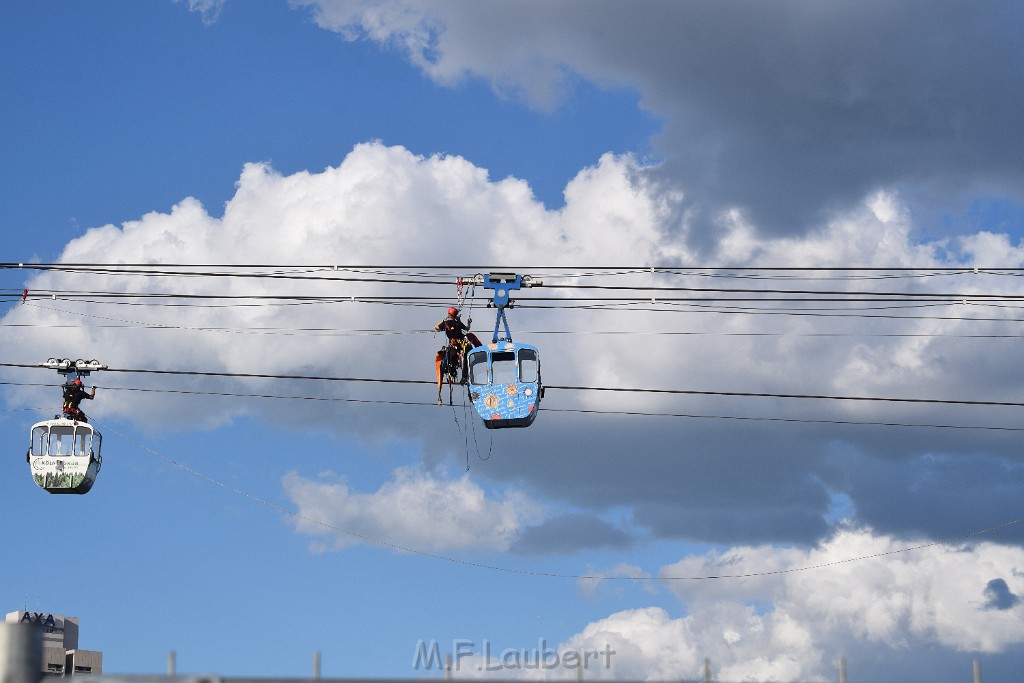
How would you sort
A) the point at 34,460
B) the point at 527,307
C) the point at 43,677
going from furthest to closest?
the point at 34,460, the point at 527,307, the point at 43,677

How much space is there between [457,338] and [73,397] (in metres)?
15.4

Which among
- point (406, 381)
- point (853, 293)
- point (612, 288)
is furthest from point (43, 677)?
point (853, 293)

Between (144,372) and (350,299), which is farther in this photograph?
(350,299)

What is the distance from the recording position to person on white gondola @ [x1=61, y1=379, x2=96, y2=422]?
5197 cm

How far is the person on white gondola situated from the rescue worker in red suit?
14.0m

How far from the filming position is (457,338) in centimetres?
4669

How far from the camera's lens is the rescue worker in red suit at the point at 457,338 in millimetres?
46531

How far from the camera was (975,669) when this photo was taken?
103 feet

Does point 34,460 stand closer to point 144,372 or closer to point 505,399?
point 144,372

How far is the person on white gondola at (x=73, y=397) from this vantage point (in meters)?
52.0

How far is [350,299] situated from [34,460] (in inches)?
613

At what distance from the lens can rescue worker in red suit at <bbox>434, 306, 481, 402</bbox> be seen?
46531 millimetres

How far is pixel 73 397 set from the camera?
171 feet

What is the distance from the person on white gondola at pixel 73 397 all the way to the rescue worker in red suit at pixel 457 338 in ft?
45.9
